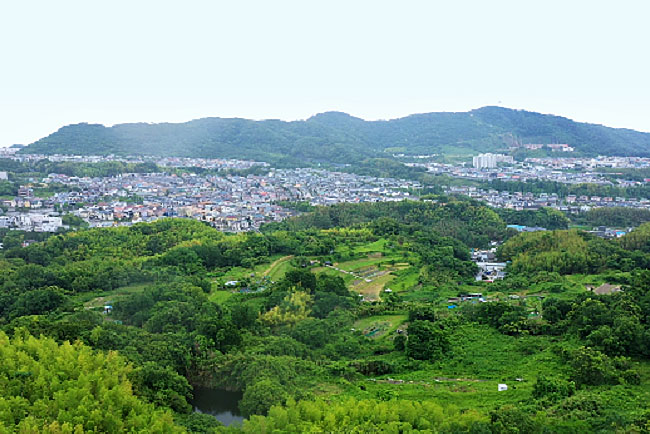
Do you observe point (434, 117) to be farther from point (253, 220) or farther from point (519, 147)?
point (253, 220)

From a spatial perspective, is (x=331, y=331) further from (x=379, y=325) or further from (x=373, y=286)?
(x=373, y=286)

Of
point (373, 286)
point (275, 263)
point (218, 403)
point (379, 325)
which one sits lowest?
point (218, 403)

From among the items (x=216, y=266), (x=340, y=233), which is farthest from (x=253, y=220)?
(x=216, y=266)

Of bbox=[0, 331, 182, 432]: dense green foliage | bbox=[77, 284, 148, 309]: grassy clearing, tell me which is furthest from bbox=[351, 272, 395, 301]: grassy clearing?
bbox=[0, 331, 182, 432]: dense green foliage

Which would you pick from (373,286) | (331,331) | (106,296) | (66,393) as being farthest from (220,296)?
(66,393)

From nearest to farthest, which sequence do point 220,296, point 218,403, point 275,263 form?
point 218,403 < point 220,296 < point 275,263

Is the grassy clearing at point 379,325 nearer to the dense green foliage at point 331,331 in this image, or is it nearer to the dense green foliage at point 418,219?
the dense green foliage at point 331,331

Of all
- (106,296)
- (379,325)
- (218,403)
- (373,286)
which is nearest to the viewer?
(218,403)
